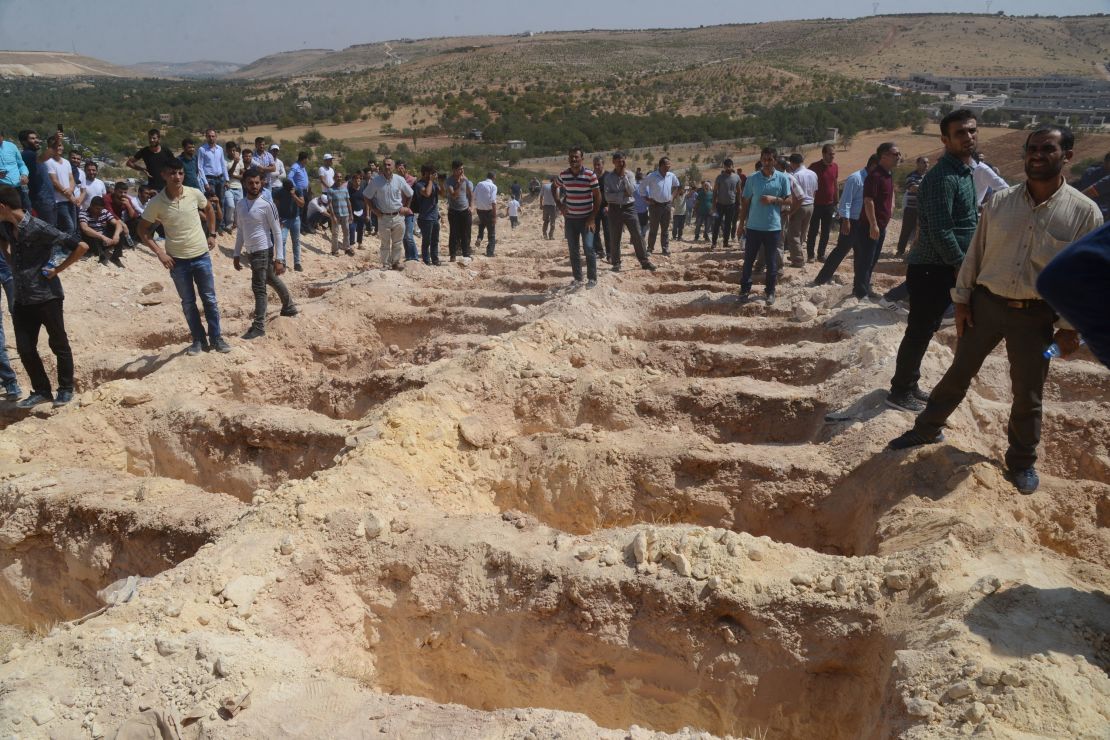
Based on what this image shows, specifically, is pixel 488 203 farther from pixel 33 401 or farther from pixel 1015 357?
pixel 1015 357

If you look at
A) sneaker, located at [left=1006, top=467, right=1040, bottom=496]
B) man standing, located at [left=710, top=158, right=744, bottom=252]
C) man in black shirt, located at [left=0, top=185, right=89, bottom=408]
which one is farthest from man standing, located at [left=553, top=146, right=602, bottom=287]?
sneaker, located at [left=1006, top=467, right=1040, bottom=496]

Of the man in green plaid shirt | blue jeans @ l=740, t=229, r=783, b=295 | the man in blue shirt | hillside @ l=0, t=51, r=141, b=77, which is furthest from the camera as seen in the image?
hillside @ l=0, t=51, r=141, b=77

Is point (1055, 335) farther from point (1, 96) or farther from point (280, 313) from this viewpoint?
point (1, 96)

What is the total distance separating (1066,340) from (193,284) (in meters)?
7.07

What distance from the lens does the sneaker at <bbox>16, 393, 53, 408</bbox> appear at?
22.4 feet

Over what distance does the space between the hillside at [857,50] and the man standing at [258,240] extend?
5973cm

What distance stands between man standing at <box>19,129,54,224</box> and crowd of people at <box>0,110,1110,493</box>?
0.7 inches

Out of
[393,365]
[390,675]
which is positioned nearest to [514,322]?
[393,365]

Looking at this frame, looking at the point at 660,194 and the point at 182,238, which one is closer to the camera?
the point at 182,238

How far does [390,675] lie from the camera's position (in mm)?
3939

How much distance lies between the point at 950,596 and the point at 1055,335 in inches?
61.8

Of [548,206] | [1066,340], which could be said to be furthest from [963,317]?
[548,206]

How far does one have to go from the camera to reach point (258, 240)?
749 cm

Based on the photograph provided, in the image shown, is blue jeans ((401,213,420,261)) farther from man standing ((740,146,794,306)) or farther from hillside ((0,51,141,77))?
hillside ((0,51,141,77))
